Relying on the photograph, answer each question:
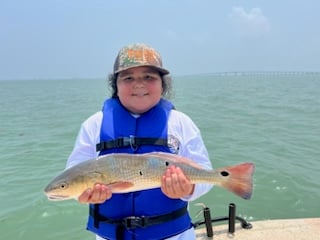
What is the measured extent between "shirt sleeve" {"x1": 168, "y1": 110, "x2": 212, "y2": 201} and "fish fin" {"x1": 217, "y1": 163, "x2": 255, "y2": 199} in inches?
9.3

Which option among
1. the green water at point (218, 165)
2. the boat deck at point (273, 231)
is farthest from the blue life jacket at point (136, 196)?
the boat deck at point (273, 231)

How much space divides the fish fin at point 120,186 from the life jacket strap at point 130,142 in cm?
42

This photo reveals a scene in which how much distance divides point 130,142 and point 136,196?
385 millimetres

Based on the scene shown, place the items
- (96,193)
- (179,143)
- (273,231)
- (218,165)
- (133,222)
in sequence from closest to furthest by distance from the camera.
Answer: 1. (96,193)
2. (133,222)
3. (179,143)
4. (273,231)
5. (218,165)

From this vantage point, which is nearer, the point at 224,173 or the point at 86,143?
the point at 224,173

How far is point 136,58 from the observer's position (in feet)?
8.64

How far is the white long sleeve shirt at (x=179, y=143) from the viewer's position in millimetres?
2609

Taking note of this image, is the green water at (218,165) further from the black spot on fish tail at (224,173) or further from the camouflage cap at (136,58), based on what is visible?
the black spot on fish tail at (224,173)

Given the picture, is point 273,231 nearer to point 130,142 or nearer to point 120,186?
point 130,142

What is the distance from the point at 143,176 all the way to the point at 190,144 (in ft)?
1.60

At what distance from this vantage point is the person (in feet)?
8.65

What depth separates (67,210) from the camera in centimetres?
762

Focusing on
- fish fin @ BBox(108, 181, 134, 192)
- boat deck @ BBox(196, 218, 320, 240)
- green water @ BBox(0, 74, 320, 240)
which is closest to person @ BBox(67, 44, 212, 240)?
fish fin @ BBox(108, 181, 134, 192)

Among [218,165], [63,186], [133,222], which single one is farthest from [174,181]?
[218,165]
